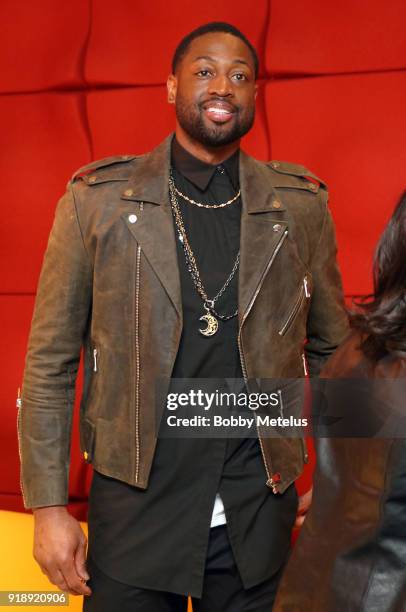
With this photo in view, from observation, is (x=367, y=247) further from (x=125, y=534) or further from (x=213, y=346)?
(x=125, y=534)

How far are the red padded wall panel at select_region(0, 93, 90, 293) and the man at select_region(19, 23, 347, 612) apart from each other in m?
0.99

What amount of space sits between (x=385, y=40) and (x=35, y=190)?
100cm

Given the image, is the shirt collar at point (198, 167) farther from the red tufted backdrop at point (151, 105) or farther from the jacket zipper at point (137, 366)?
the red tufted backdrop at point (151, 105)

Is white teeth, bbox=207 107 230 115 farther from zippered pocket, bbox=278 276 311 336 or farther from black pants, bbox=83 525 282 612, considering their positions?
black pants, bbox=83 525 282 612

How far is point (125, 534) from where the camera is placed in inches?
55.6

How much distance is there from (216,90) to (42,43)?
3.85 ft

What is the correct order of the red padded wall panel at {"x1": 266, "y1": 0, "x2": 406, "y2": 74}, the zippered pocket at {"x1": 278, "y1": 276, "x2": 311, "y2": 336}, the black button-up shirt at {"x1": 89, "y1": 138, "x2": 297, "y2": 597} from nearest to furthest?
1. the black button-up shirt at {"x1": 89, "y1": 138, "x2": 297, "y2": 597}
2. the zippered pocket at {"x1": 278, "y1": 276, "x2": 311, "y2": 336}
3. the red padded wall panel at {"x1": 266, "y1": 0, "x2": 406, "y2": 74}

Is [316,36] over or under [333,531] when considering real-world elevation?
over

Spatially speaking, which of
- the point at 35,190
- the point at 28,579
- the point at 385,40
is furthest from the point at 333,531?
the point at 35,190

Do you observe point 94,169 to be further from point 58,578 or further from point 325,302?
point 58,578

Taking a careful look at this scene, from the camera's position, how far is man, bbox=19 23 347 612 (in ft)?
4.62

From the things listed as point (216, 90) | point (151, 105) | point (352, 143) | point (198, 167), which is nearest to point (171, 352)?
point (198, 167)

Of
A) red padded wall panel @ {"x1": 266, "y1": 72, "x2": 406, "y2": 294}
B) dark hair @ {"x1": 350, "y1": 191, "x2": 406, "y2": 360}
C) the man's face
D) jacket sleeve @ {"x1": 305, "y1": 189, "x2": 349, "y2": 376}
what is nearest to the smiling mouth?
the man's face

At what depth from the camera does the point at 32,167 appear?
99.7 inches
